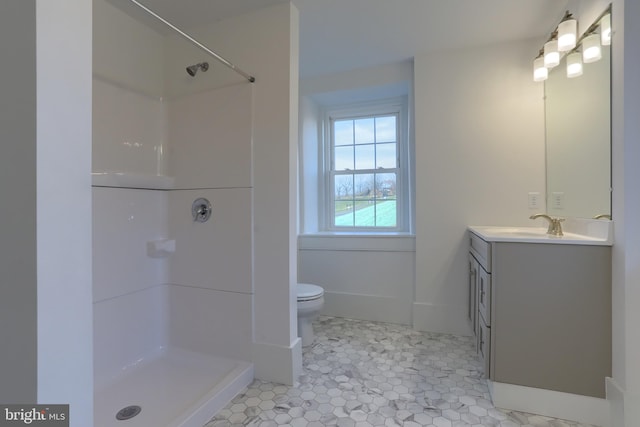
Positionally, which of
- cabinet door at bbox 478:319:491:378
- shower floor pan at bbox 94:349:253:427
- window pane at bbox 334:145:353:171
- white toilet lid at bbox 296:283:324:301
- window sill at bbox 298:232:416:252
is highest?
window pane at bbox 334:145:353:171

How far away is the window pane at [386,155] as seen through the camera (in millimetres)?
3068

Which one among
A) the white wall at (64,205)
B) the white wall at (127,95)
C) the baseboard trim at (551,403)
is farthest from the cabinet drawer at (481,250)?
the white wall at (127,95)

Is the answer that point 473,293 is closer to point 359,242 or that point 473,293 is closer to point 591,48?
point 359,242

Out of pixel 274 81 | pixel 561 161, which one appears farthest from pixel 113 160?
pixel 561 161

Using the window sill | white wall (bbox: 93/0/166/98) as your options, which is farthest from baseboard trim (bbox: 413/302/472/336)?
white wall (bbox: 93/0/166/98)

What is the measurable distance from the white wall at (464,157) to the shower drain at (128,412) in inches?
76.9

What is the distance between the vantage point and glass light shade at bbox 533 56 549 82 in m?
2.04

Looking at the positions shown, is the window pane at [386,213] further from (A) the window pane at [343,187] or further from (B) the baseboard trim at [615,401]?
(B) the baseboard trim at [615,401]

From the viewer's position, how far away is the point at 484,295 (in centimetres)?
172

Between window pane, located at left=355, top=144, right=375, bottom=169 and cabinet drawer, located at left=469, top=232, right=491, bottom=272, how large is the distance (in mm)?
1233

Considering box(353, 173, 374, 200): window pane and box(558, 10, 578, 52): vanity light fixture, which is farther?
box(353, 173, 374, 200): window pane

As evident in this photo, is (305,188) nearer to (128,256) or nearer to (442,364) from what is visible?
(128,256)

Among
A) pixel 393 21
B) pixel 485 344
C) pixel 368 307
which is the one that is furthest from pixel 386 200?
pixel 485 344

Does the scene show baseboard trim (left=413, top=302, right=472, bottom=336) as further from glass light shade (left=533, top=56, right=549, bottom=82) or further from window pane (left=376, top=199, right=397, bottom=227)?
glass light shade (left=533, top=56, right=549, bottom=82)
